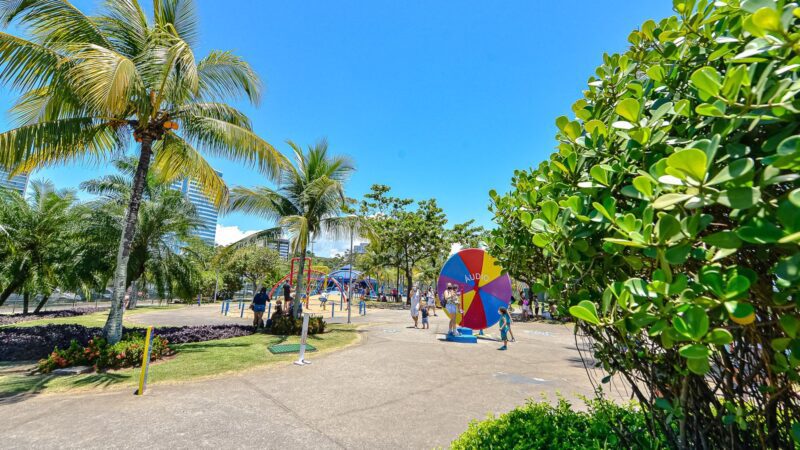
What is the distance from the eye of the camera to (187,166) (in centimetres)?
989

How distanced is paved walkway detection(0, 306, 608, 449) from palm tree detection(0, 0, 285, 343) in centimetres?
371

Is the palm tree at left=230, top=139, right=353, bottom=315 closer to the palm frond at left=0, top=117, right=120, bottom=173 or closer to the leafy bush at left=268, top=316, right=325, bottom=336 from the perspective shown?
the leafy bush at left=268, top=316, right=325, bottom=336

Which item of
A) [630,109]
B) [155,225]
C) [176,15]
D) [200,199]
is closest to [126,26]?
[176,15]

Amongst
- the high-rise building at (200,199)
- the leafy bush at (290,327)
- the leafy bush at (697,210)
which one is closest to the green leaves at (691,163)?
the leafy bush at (697,210)

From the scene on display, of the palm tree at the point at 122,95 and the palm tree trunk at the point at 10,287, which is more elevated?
the palm tree at the point at 122,95

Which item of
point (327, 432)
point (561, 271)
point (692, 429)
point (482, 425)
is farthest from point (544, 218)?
point (327, 432)

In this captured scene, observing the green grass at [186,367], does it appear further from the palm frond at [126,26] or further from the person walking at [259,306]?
the palm frond at [126,26]

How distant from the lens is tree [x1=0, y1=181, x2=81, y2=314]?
15109 millimetres

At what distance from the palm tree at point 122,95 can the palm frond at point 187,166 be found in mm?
29

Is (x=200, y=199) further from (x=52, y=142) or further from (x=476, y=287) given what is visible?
(x=476, y=287)

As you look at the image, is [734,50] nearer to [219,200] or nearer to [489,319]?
[219,200]

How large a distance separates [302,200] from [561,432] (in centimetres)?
1226

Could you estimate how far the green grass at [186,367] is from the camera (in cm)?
658

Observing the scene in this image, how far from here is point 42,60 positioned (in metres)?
7.17
